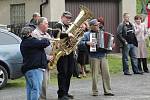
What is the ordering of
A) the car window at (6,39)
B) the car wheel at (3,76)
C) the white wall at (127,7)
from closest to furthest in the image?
the car wheel at (3,76)
the car window at (6,39)
the white wall at (127,7)

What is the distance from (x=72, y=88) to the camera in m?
13.2

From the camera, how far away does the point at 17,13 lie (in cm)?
2461

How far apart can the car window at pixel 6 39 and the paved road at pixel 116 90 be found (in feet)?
4.07

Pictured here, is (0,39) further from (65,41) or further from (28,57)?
(28,57)

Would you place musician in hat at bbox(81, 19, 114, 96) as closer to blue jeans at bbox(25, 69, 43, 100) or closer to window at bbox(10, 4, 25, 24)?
blue jeans at bbox(25, 69, 43, 100)

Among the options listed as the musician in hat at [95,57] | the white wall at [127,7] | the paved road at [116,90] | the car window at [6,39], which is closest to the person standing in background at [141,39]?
the paved road at [116,90]

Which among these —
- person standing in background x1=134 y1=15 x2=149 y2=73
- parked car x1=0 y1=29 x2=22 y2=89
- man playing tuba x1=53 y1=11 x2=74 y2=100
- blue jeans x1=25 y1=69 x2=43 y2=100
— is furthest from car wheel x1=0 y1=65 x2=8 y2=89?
person standing in background x1=134 y1=15 x2=149 y2=73

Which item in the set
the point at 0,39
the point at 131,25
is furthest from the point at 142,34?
the point at 0,39

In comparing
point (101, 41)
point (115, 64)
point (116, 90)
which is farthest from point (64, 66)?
point (115, 64)

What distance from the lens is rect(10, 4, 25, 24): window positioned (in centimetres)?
2423

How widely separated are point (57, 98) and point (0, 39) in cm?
285

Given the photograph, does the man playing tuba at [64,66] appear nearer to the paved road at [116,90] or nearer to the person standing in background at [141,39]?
the paved road at [116,90]

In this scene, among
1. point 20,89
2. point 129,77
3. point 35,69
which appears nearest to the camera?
point 35,69

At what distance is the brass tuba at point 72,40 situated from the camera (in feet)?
35.5
